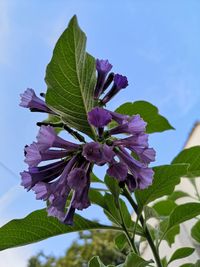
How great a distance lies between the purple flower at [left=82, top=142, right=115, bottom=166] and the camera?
0.47 meters

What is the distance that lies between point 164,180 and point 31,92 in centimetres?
28

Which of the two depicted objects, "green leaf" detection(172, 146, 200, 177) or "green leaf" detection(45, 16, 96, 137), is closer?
"green leaf" detection(45, 16, 96, 137)

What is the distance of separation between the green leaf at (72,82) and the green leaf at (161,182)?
200mm

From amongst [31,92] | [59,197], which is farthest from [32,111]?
[59,197]

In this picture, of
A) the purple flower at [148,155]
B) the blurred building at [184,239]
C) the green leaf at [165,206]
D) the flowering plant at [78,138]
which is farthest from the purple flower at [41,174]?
the blurred building at [184,239]

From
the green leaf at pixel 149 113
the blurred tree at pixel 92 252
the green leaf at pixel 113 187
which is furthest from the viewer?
the blurred tree at pixel 92 252

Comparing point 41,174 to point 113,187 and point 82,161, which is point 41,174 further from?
point 113,187

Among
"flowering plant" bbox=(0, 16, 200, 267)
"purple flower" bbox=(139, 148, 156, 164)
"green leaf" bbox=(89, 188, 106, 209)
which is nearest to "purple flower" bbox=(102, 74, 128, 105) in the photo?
"flowering plant" bbox=(0, 16, 200, 267)

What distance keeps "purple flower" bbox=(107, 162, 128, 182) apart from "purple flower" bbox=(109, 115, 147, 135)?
0.15 feet

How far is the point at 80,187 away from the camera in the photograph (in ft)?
1.62

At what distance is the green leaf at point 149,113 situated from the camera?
2.54 feet

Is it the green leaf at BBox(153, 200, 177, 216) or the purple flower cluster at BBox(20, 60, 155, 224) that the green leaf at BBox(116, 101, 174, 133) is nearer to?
the purple flower cluster at BBox(20, 60, 155, 224)

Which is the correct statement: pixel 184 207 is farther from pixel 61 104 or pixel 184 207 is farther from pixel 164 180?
pixel 61 104

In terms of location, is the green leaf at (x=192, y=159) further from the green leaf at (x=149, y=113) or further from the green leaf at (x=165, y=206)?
the green leaf at (x=165, y=206)
